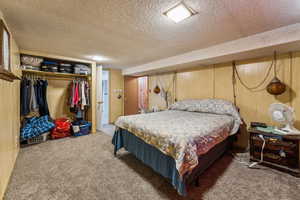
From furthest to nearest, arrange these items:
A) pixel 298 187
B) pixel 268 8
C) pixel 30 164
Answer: pixel 30 164
pixel 298 187
pixel 268 8

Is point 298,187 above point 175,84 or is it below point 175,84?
below

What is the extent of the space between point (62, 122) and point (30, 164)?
4.87 feet

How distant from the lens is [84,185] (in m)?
1.72

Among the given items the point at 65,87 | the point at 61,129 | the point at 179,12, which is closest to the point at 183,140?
the point at 179,12

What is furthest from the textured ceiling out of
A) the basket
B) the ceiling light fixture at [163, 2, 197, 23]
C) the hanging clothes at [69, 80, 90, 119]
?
the basket

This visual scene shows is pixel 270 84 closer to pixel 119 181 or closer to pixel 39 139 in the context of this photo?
pixel 119 181

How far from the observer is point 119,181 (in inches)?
71.1

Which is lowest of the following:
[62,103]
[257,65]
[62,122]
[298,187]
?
[298,187]

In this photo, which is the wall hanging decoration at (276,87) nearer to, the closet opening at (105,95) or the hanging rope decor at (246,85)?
the hanging rope decor at (246,85)

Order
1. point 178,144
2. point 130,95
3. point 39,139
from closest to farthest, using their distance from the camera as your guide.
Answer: point 178,144, point 39,139, point 130,95

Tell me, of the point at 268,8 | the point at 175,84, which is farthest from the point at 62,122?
the point at 268,8

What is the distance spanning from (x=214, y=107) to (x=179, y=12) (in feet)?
6.99

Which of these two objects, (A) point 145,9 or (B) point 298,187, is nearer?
(A) point 145,9

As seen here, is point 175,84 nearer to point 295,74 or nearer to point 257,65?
point 257,65
